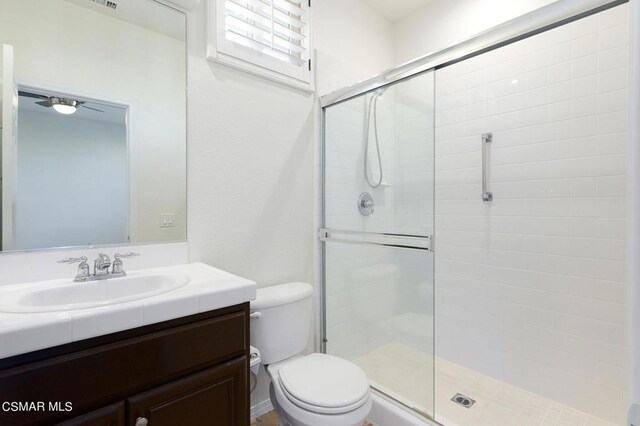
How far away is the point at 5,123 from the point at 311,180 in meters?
1.40

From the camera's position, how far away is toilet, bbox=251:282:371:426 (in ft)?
4.19

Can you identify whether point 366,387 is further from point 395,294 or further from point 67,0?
point 67,0


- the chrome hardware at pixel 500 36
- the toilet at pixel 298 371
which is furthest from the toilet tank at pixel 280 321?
the chrome hardware at pixel 500 36

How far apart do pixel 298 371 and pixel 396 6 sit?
2.53 meters

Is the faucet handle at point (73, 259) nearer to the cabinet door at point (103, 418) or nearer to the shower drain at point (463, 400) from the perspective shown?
the cabinet door at point (103, 418)

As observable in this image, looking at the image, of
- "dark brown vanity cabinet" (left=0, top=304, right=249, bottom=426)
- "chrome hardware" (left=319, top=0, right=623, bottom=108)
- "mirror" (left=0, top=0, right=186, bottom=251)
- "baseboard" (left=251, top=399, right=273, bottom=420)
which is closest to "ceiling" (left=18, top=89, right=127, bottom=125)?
"mirror" (left=0, top=0, right=186, bottom=251)

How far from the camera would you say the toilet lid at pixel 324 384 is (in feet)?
4.19

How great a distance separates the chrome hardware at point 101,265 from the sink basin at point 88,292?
48mm

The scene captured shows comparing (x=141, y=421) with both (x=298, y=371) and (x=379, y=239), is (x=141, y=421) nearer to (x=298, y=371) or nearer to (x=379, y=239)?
(x=298, y=371)

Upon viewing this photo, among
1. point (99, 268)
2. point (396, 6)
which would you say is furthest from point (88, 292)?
point (396, 6)

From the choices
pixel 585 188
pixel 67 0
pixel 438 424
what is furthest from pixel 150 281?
pixel 585 188

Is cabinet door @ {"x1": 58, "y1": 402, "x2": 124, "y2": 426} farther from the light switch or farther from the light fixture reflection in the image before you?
the light fixture reflection

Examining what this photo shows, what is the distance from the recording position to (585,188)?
1804mm

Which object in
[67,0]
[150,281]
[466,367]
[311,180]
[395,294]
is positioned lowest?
[466,367]
